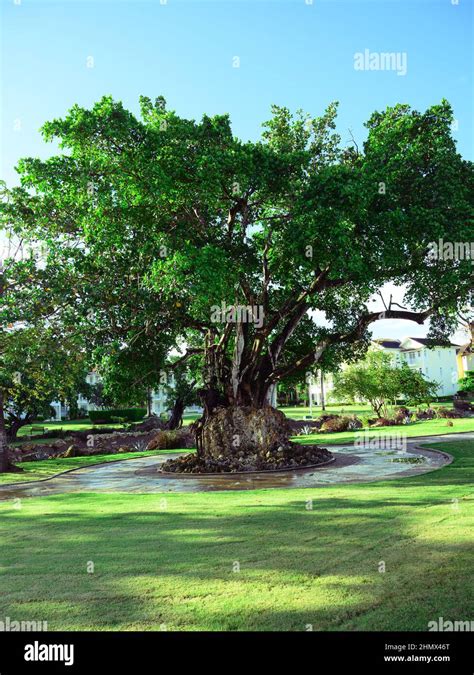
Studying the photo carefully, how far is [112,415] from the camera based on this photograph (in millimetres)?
62781

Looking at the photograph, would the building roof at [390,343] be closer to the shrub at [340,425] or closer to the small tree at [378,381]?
the small tree at [378,381]

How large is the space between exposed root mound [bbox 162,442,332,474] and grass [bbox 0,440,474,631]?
6.22m

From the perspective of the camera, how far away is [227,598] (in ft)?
21.2

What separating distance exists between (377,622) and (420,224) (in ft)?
46.7

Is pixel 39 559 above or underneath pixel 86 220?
underneath

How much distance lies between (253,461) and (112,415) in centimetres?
4570

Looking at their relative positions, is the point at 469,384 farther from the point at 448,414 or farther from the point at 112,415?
the point at 112,415

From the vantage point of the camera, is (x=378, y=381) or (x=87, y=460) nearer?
(x=87, y=460)

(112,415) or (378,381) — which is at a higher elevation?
(378,381)

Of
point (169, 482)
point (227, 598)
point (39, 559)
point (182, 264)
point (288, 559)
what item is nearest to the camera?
point (227, 598)

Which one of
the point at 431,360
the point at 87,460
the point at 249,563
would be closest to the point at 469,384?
the point at 431,360

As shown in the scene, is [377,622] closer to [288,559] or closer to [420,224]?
[288,559]

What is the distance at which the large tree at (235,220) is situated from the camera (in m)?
16.7
